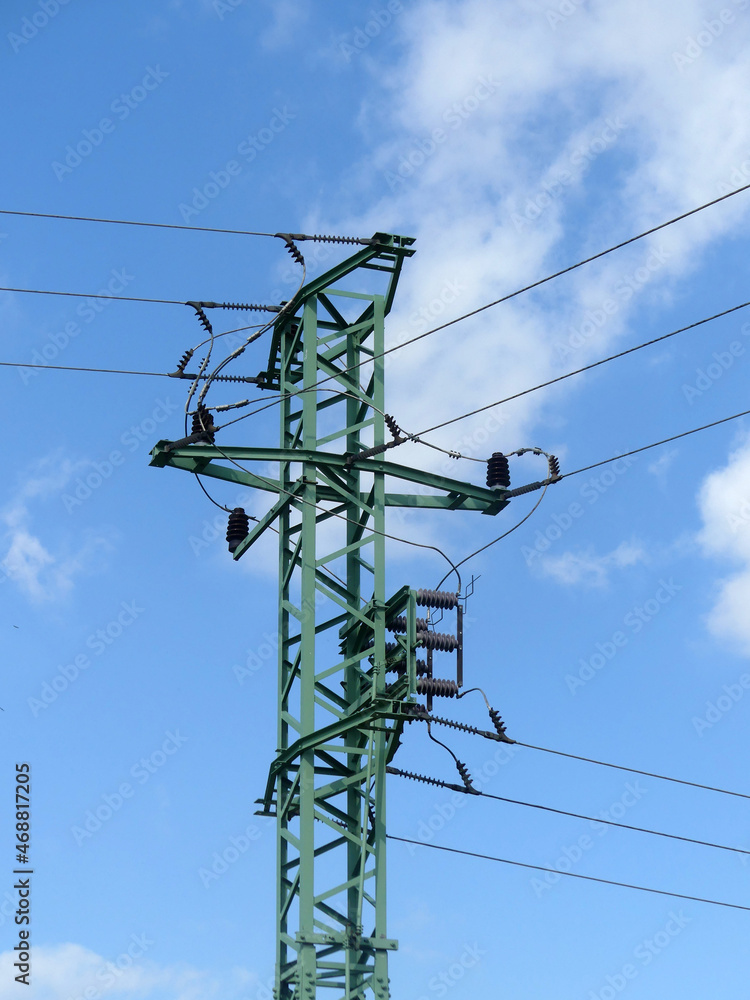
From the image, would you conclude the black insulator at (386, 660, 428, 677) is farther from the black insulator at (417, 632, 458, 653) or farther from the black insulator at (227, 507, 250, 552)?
the black insulator at (227, 507, 250, 552)

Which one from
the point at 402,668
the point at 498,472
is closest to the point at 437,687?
the point at 402,668

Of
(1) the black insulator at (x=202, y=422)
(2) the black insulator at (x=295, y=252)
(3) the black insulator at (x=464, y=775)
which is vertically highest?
(2) the black insulator at (x=295, y=252)

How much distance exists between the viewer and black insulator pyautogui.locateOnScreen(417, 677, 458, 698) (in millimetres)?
21469

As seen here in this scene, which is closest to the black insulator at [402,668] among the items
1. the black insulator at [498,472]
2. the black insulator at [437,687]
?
the black insulator at [437,687]

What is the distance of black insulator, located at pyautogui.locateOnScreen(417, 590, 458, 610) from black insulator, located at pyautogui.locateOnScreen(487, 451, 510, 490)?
6.92ft

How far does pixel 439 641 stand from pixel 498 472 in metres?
3.00

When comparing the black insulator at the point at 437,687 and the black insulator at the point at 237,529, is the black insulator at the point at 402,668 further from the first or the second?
the black insulator at the point at 237,529

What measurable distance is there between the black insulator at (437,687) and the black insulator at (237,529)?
13.2 feet

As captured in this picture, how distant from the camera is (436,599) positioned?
2202 centimetres

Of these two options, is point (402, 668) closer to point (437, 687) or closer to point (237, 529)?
point (437, 687)

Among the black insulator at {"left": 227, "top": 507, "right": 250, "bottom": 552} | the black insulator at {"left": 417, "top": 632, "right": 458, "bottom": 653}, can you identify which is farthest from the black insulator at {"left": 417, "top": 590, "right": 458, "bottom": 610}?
the black insulator at {"left": 227, "top": 507, "right": 250, "bottom": 552}

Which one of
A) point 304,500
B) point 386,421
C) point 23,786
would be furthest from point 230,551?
point 23,786

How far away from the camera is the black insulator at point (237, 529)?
23969 millimetres

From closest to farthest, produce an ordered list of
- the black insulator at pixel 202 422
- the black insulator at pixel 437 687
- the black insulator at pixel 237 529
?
1. the black insulator at pixel 437 687
2. the black insulator at pixel 202 422
3. the black insulator at pixel 237 529
